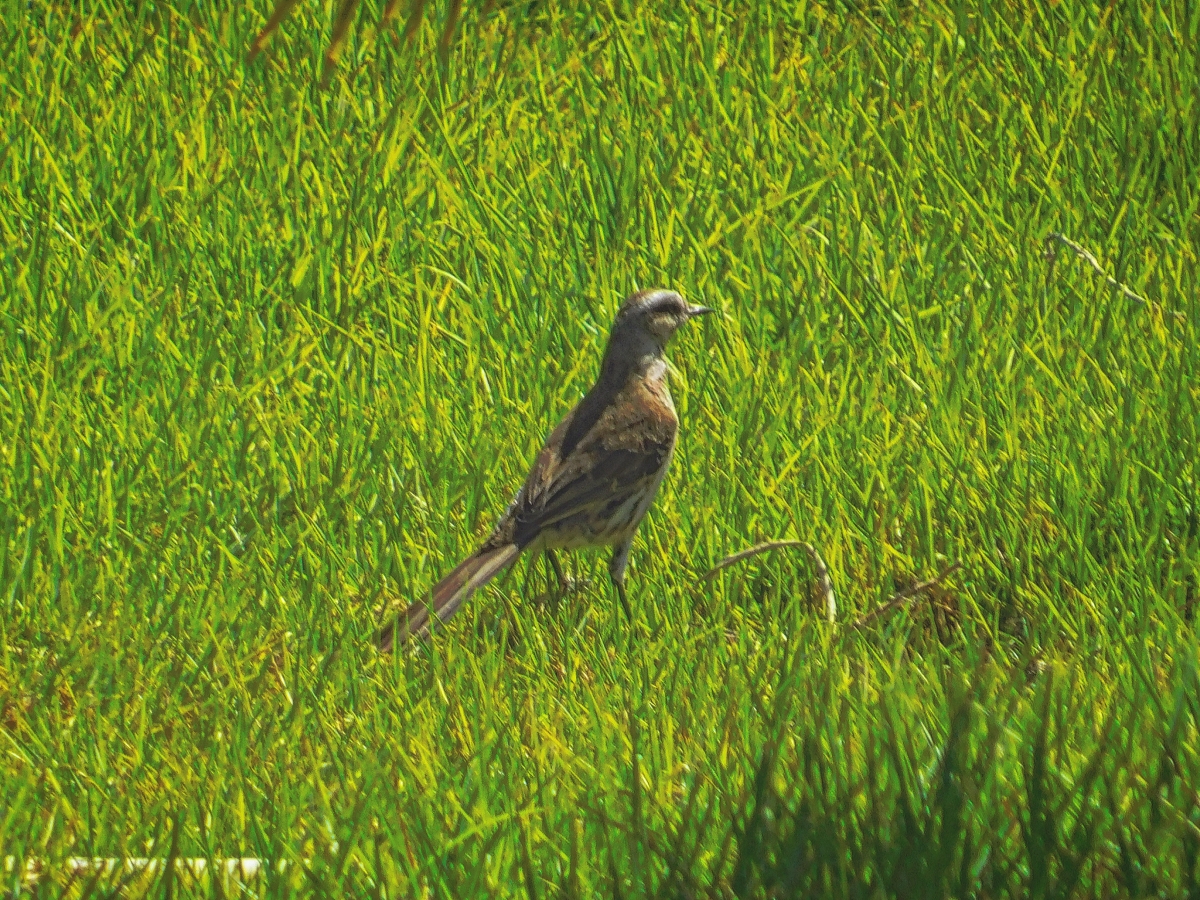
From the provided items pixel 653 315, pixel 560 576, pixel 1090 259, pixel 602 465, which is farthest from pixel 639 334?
pixel 1090 259

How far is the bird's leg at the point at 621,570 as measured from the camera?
4.68 m

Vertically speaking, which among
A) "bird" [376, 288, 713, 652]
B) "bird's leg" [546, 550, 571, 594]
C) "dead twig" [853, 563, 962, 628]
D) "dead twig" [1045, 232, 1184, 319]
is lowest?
"bird's leg" [546, 550, 571, 594]

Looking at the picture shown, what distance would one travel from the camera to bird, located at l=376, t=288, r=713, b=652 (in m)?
4.76

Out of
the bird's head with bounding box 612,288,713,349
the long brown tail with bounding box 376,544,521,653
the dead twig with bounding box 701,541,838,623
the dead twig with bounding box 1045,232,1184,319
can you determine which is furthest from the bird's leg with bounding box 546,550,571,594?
the dead twig with bounding box 1045,232,1184,319

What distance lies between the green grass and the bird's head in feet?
0.88

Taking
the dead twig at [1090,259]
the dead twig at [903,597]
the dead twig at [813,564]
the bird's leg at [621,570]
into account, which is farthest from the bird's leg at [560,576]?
the dead twig at [1090,259]

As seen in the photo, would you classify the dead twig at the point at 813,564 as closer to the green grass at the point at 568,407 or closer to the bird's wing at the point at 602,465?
the green grass at the point at 568,407

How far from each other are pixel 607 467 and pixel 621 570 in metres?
0.43

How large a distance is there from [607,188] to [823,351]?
4.41ft

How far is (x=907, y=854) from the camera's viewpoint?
304 cm

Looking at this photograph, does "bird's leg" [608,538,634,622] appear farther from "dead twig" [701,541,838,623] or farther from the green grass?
"dead twig" [701,541,838,623]

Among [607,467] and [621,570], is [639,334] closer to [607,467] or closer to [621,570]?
[607,467]

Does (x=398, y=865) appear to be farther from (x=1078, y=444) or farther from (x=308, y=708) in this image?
(x=1078, y=444)

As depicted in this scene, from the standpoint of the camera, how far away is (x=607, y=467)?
204 inches
